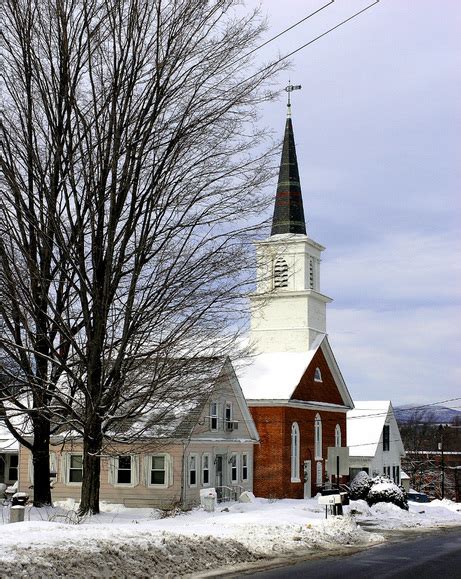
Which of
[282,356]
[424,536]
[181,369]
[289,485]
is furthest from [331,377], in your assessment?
[181,369]

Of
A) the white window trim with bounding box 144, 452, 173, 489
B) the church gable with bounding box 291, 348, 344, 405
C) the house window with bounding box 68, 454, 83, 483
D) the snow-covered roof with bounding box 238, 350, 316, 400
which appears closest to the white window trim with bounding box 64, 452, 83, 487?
the house window with bounding box 68, 454, 83, 483

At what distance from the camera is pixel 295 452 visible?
41562 millimetres

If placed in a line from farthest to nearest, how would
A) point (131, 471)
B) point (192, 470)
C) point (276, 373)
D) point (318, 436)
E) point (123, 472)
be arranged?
point (318, 436), point (276, 373), point (192, 470), point (123, 472), point (131, 471)

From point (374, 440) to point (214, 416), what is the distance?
2426 cm

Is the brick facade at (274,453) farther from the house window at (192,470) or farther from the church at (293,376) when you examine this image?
the house window at (192,470)

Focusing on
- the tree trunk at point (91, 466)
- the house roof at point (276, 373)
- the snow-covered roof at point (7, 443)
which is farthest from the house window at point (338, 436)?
the tree trunk at point (91, 466)

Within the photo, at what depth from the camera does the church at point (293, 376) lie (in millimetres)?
40188

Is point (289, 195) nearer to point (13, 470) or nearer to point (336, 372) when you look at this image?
point (336, 372)

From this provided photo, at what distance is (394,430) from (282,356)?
66.7ft

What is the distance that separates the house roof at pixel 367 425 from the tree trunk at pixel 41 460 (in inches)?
1338

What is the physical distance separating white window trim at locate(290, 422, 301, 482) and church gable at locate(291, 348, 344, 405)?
1568 mm

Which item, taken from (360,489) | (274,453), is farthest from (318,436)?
(274,453)

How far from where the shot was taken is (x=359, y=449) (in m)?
55.8

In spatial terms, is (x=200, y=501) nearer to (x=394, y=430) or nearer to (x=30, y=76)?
(x=30, y=76)
